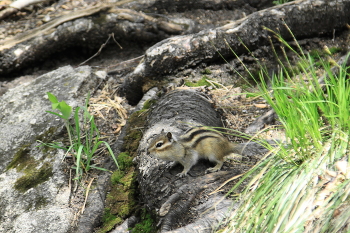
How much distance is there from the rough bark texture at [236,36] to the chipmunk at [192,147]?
54.3 inches

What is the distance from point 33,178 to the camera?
11.8 ft

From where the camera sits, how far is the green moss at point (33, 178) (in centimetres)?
353

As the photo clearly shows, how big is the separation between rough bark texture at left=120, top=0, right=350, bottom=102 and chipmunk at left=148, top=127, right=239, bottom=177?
138 centimetres

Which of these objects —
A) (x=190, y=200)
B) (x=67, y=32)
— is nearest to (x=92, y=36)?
(x=67, y=32)

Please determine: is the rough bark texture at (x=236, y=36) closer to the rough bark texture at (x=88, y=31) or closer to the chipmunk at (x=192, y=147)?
the rough bark texture at (x=88, y=31)

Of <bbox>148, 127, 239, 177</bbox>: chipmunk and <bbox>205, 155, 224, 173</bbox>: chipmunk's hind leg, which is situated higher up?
<bbox>148, 127, 239, 177</bbox>: chipmunk

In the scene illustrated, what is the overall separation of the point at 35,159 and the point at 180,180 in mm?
1710

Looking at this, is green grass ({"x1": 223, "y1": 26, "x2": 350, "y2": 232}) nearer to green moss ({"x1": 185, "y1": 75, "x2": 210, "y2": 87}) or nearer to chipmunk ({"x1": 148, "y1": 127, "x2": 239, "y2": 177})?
chipmunk ({"x1": 148, "y1": 127, "x2": 239, "y2": 177})

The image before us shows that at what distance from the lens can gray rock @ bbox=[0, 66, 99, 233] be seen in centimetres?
326

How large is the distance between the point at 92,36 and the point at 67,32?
372 mm

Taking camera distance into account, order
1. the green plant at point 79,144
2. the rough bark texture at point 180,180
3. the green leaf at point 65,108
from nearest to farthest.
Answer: the rough bark texture at point 180,180
the green leaf at point 65,108
the green plant at point 79,144

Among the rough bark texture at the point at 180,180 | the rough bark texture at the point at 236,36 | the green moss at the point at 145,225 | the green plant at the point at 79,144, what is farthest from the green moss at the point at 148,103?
the green moss at the point at 145,225

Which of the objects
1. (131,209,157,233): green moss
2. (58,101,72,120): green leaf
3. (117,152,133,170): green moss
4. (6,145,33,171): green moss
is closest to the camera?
(131,209,157,233): green moss

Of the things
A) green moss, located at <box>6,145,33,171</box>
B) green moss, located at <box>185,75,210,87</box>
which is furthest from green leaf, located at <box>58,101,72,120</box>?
green moss, located at <box>185,75,210,87</box>
